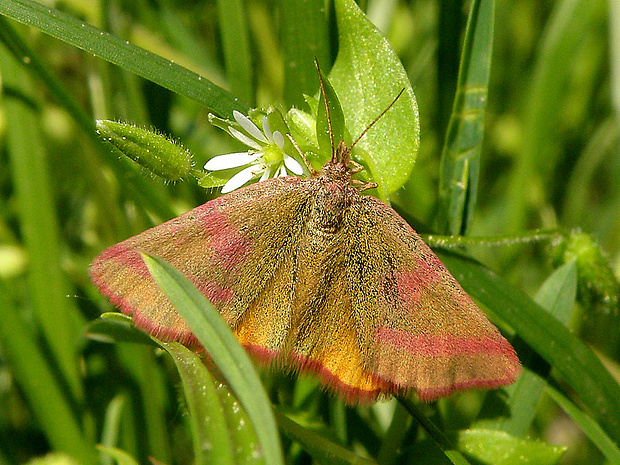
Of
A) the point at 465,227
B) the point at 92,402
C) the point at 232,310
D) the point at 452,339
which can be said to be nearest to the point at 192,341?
the point at 232,310

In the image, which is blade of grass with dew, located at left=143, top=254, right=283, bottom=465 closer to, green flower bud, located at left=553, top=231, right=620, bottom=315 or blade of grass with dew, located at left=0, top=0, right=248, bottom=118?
blade of grass with dew, located at left=0, top=0, right=248, bottom=118

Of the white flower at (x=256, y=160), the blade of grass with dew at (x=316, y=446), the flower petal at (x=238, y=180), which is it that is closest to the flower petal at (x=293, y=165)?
the white flower at (x=256, y=160)

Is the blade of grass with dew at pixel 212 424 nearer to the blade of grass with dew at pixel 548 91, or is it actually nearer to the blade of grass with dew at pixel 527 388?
the blade of grass with dew at pixel 527 388

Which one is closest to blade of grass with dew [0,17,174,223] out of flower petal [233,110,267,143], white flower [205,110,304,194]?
white flower [205,110,304,194]

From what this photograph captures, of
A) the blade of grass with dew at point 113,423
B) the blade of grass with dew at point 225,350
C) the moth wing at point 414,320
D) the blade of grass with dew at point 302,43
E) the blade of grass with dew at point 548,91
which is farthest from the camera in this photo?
the blade of grass with dew at point 548,91

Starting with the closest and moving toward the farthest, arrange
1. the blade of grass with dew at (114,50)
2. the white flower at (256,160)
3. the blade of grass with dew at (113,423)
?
the blade of grass with dew at (114,50)
the white flower at (256,160)
the blade of grass with dew at (113,423)

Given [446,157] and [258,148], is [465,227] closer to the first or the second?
[446,157]

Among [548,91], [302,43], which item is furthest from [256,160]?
[548,91]
